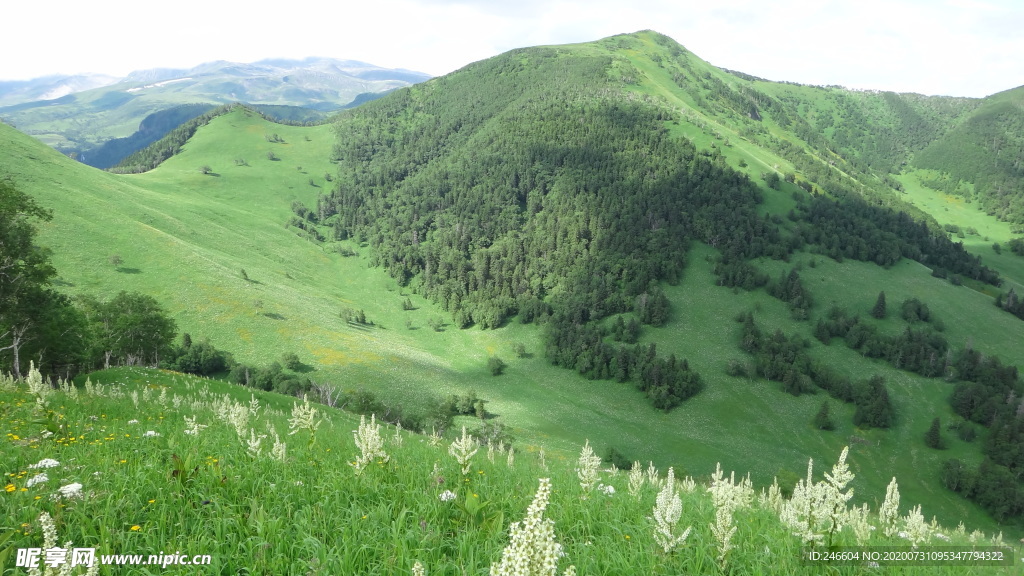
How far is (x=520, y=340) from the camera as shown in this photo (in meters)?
153

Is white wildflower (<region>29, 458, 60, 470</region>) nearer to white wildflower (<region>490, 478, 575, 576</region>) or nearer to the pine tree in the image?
white wildflower (<region>490, 478, 575, 576</region>)

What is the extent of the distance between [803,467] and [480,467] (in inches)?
4213

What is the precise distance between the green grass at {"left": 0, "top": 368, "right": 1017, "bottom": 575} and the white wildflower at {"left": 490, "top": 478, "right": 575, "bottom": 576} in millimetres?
2062

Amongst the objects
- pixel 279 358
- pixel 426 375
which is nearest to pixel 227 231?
pixel 279 358

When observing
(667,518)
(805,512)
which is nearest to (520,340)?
(805,512)

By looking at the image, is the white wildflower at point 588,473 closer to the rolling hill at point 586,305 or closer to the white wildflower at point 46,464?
the white wildflower at point 46,464

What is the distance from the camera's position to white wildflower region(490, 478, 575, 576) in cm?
363

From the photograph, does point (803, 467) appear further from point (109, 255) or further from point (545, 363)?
point (109, 255)

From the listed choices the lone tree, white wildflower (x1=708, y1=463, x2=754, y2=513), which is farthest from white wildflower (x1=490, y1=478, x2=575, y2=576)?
the lone tree

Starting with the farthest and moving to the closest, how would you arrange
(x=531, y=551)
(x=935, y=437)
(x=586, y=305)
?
(x=586, y=305), (x=935, y=437), (x=531, y=551)

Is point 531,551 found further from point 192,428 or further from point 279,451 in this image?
point 192,428

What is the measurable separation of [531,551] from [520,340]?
15030cm

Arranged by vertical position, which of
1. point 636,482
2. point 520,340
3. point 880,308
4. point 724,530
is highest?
point 724,530

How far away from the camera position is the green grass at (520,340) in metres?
98.8
